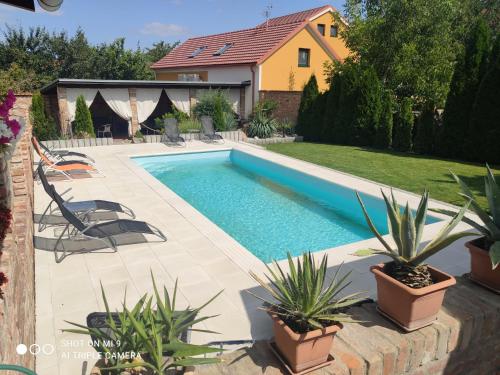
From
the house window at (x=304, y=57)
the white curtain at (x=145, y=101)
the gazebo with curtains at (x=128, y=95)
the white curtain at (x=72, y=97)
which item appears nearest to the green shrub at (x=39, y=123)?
the gazebo with curtains at (x=128, y=95)

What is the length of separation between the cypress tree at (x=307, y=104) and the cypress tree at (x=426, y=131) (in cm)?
531

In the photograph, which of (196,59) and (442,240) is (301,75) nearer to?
(196,59)

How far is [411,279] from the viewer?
307cm

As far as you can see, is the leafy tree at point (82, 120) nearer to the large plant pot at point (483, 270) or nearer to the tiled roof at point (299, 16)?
the large plant pot at point (483, 270)

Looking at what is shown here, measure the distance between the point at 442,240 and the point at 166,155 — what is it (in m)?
11.7

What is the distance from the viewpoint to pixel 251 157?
13.1 meters

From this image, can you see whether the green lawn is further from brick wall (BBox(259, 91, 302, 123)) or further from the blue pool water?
brick wall (BBox(259, 91, 302, 123))

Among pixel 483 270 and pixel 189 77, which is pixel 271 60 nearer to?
pixel 189 77

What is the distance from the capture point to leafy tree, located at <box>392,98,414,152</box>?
14.2 metres

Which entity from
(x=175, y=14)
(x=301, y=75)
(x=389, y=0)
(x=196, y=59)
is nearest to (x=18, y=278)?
(x=389, y=0)

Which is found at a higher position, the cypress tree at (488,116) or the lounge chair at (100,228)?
the cypress tree at (488,116)

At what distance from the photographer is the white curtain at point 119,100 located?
16375mm

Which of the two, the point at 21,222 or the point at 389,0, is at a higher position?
the point at 389,0

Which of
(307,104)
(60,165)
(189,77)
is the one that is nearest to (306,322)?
(60,165)
